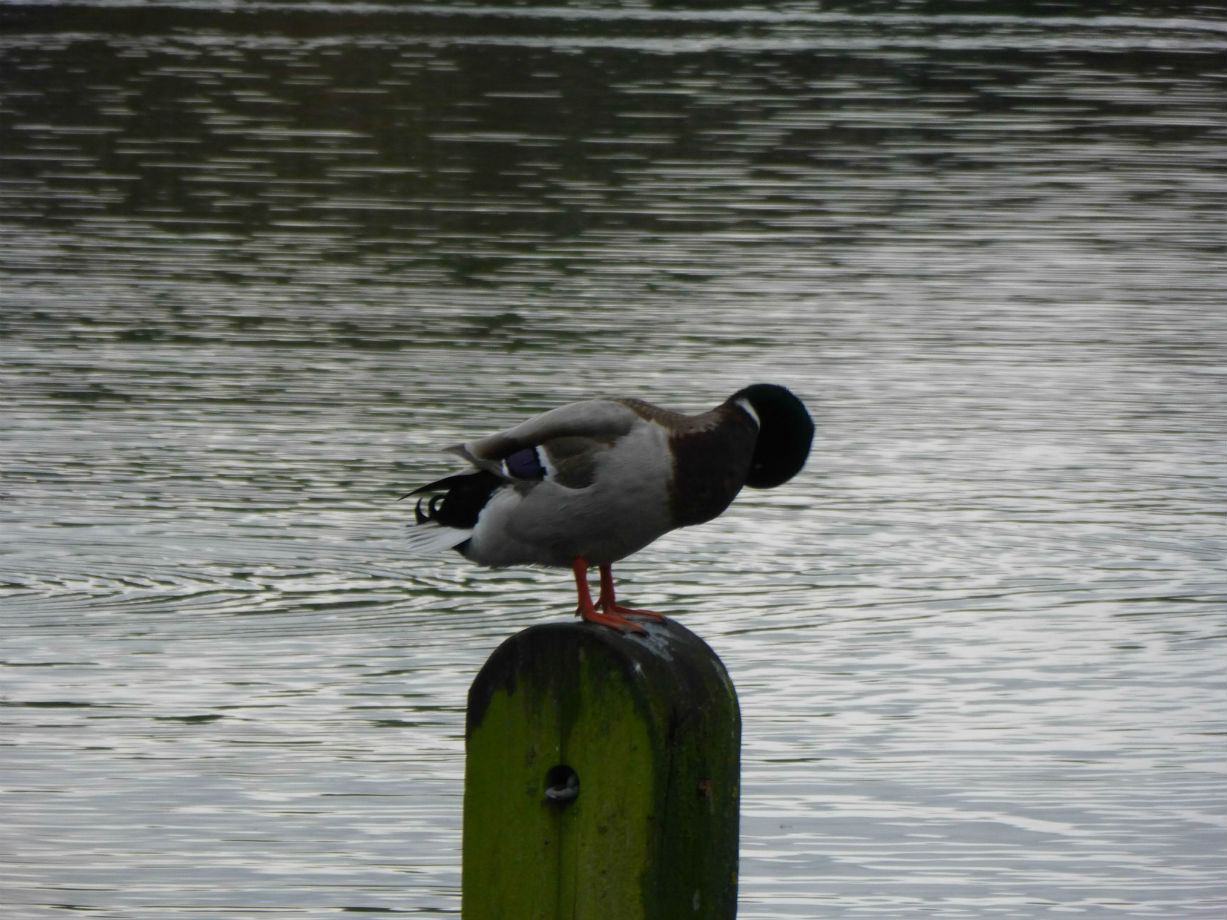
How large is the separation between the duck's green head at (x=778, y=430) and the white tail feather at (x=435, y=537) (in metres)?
0.50

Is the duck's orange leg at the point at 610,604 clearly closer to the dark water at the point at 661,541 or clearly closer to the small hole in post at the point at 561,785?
the small hole in post at the point at 561,785

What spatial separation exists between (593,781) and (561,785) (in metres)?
0.07

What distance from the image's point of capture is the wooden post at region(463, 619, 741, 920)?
126 inches

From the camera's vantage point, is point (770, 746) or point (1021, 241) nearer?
point (770, 746)

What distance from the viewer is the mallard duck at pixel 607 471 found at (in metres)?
3.63

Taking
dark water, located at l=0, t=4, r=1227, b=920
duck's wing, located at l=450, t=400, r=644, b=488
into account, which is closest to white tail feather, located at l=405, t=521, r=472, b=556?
duck's wing, located at l=450, t=400, r=644, b=488

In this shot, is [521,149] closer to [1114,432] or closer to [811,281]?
[811,281]

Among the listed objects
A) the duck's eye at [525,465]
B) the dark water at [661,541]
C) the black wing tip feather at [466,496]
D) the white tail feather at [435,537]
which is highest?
the duck's eye at [525,465]

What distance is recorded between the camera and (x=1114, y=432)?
9.91 meters

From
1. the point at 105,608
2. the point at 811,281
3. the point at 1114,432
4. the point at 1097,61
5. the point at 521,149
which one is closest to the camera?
the point at 105,608

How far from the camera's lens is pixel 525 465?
3666 millimetres

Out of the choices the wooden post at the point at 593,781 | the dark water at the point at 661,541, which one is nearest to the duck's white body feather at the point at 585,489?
the wooden post at the point at 593,781

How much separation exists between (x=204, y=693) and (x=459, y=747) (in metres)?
0.87

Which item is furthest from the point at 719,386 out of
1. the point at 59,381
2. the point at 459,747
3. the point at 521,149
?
the point at 521,149
